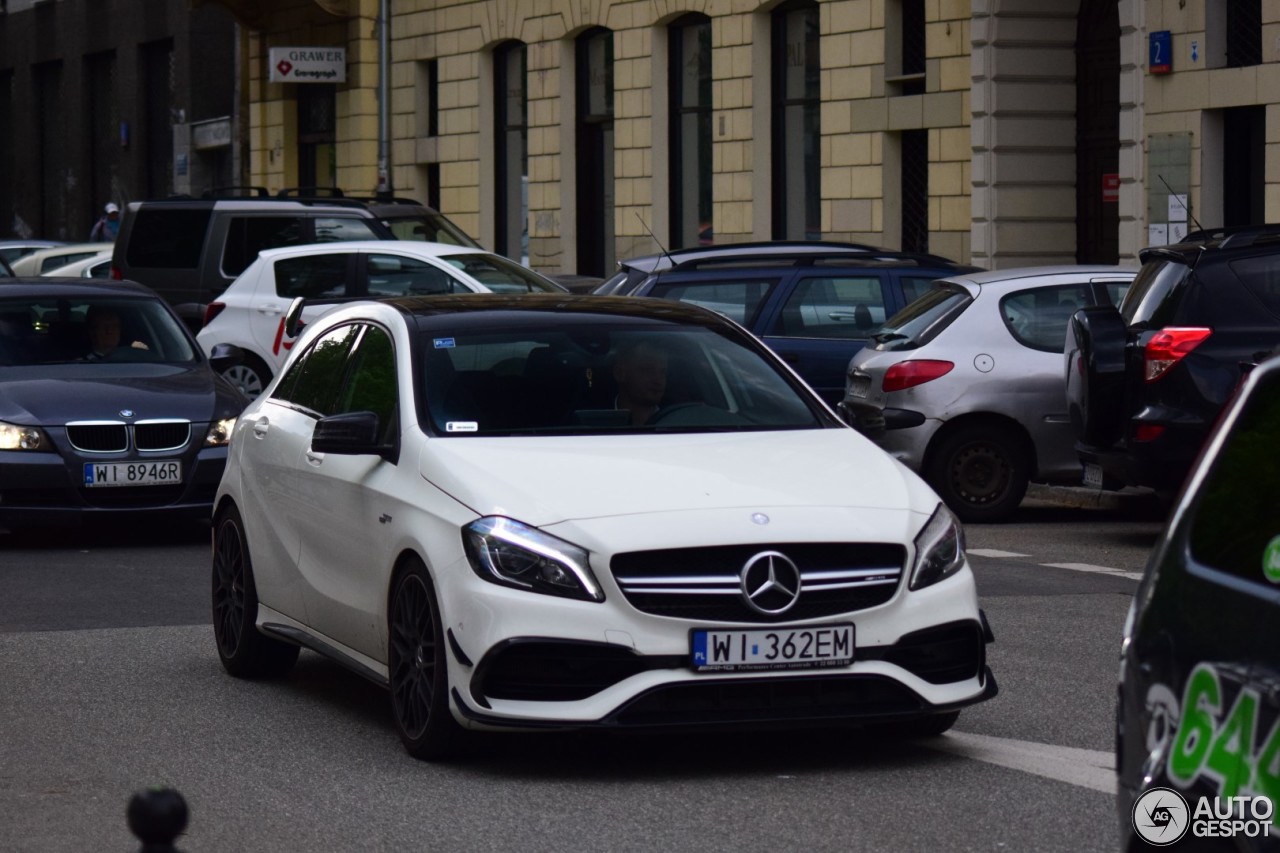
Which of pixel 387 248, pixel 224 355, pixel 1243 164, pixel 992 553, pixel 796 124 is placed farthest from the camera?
pixel 796 124

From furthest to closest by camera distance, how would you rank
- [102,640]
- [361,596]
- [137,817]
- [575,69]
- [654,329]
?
[575,69] < [102,640] < [654,329] < [361,596] < [137,817]

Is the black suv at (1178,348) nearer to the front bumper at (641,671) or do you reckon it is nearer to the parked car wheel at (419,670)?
the front bumper at (641,671)

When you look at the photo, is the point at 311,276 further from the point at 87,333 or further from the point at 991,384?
the point at 991,384

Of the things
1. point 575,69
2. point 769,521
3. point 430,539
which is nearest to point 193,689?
point 430,539

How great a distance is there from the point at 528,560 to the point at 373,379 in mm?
1620

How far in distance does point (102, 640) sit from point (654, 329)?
124 inches

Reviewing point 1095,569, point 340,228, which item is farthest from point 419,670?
point 340,228

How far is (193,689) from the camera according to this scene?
8852 mm

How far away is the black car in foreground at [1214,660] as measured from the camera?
12.2 feet

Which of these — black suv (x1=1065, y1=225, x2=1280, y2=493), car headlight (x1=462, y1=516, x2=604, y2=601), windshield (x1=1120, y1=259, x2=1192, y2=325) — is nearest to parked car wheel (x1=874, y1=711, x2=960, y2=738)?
car headlight (x1=462, y1=516, x2=604, y2=601)

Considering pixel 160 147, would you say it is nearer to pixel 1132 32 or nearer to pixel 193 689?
pixel 1132 32

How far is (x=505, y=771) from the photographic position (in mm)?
7090

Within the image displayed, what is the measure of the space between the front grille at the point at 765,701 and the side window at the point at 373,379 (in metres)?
1.54

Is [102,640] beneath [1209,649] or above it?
beneath
